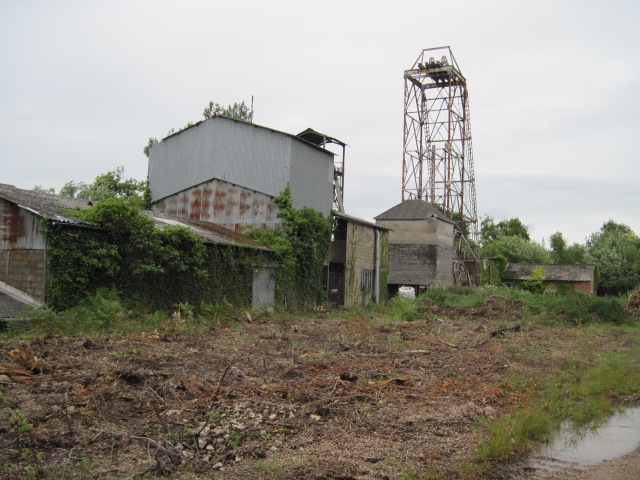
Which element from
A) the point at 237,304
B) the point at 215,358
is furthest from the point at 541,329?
the point at 215,358

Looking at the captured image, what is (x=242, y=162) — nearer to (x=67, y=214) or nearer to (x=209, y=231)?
(x=209, y=231)

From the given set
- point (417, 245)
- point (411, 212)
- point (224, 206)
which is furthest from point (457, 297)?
point (224, 206)

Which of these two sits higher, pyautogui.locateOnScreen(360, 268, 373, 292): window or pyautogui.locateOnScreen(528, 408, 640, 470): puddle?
pyautogui.locateOnScreen(360, 268, 373, 292): window

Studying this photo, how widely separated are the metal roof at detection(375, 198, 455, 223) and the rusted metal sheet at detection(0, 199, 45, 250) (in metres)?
23.4

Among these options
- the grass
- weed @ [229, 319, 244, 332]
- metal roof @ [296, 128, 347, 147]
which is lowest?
the grass

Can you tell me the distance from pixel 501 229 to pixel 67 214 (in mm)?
67196

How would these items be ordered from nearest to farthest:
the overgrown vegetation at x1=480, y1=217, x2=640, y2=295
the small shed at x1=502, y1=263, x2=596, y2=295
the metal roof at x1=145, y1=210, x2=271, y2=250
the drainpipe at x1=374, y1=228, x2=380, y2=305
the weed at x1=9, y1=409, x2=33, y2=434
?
1. the weed at x1=9, y1=409, x2=33, y2=434
2. the metal roof at x1=145, y1=210, x2=271, y2=250
3. the drainpipe at x1=374, y1=228, x2=380, y2=305
4. the small shed at x1=502, y1=263, x2=596, y2=295
5. the overgrown vegetation at x1=480, y1=217, x2=640, y2=295

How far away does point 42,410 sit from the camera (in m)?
5.81

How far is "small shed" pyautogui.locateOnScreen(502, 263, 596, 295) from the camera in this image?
152 feet

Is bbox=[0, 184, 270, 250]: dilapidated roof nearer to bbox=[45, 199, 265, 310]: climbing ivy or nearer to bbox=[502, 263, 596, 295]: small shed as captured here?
bbox=[45, 199, 265, 310]: climbing ivy

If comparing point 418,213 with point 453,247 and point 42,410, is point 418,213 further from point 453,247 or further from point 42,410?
point 42,410

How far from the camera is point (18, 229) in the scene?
47.0 feet

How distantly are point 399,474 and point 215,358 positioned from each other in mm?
5303

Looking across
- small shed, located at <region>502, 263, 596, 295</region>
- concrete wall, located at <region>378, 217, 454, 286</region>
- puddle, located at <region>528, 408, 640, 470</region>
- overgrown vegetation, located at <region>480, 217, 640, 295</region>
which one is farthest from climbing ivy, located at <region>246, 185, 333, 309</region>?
small shed, located at <region>502, 263, 596, 295</region>
